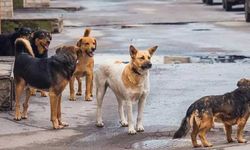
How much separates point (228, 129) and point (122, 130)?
1.84m

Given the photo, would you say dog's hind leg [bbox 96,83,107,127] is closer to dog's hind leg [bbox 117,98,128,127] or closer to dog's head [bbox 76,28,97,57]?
dog's hind leg [bbox 117,98,128,127]

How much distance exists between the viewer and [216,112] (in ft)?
26.6

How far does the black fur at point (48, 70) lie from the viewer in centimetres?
998

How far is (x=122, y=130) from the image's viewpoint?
9.78 m

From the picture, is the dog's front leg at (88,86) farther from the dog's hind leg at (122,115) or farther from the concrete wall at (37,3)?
the concrete wall at (37,3)

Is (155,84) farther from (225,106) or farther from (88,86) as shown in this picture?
(225,106)

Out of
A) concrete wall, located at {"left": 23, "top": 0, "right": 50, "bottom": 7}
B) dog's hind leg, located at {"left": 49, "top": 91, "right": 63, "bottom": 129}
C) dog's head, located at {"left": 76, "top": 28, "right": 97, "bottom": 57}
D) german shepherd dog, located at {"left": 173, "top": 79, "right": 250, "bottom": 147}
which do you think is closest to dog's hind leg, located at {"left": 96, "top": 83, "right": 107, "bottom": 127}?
dog's hind leg, located at {"left": 49, "top": 91, "right": 63, "bottom": 129}

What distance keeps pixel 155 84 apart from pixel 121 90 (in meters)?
3.95

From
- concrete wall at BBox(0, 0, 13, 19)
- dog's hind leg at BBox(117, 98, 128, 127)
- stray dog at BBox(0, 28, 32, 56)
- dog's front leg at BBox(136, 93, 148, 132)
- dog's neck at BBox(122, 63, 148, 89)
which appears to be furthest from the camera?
concrete wall at BBox(0, 0, 13, 19)

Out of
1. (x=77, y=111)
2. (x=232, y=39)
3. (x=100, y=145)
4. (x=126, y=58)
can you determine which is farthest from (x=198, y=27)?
(x=100, y=145)

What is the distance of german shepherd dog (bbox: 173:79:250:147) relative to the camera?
8.03 m

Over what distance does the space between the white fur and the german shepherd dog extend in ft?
4.09

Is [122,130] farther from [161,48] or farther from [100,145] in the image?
[161,48]

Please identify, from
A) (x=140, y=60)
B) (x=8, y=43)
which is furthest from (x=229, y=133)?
(x=8, y=43)
